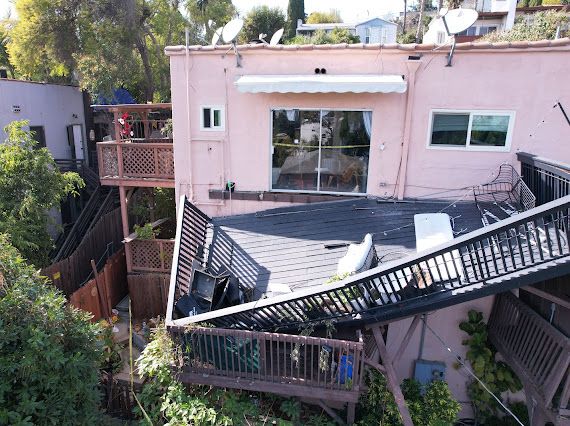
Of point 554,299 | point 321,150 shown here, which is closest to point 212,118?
point 321,150

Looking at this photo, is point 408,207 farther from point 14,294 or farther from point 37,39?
point 37,39

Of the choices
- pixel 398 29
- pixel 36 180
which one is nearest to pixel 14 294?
pixel 36 180

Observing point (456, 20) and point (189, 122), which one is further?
point (189, 122)

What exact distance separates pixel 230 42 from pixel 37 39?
42.9ft

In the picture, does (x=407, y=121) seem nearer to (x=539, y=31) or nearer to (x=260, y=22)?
(x=539, y=31)

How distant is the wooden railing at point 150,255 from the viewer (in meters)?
10.3

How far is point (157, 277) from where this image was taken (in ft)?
34.4

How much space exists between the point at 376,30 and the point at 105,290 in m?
37.3

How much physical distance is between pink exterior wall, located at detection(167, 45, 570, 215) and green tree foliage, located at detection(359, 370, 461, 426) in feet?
12.6

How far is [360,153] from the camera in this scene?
8320mm

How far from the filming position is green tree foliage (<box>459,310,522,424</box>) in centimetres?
717

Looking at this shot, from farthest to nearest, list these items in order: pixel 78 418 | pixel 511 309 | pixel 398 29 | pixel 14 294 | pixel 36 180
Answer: pixel 398 29
pixel 36 180
pixel 511 309
pixel 78 418
pixel 14 294

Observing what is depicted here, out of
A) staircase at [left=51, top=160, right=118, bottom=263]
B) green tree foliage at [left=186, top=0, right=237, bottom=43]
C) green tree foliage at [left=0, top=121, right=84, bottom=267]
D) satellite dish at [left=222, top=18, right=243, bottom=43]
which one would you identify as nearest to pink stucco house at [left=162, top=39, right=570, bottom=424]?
satellite dish at [left=222, top=18, right=243, bottom=43]

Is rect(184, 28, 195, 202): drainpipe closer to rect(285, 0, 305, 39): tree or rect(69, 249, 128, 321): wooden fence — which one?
rect(69, 249, 128, 321): wooden fence
